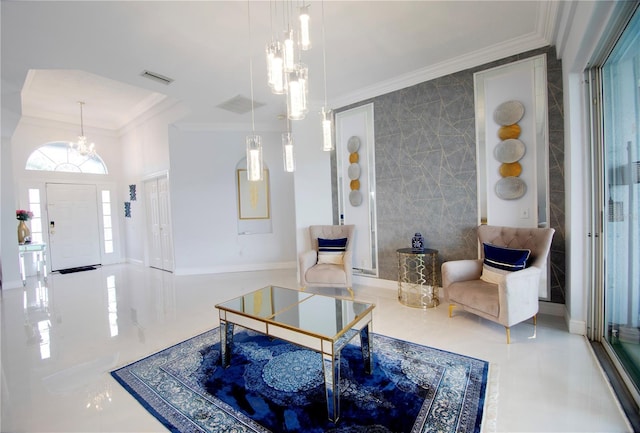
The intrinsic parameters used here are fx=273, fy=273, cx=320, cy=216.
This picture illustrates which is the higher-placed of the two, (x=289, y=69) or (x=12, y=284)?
(x=289, y=69)

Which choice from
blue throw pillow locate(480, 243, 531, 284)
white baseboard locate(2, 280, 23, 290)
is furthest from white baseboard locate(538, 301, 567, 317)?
white baseboard locate(2, 280, 23, 290)

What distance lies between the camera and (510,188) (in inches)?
117

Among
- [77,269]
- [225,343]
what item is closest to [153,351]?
[225,343]

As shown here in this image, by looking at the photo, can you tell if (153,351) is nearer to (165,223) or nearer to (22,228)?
(165,223)

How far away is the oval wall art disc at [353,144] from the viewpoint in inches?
160

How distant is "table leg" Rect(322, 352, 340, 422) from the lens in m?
1.53

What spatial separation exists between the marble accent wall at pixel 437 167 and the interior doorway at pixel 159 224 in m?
4.35

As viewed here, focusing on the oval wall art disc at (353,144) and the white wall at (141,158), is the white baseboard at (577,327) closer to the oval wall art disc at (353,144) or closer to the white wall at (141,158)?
the oval wall art disc at (353,144)

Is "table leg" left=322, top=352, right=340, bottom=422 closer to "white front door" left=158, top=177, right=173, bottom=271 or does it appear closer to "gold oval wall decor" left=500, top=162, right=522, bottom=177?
"gold oval wall decor" left=500, top=162, right=522, bottom=177

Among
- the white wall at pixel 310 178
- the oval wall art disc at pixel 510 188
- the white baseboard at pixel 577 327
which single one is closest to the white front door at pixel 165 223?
the white wall at pixel 310 178

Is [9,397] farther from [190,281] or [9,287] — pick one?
[9,287]

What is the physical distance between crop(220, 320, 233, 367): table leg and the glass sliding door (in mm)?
2664

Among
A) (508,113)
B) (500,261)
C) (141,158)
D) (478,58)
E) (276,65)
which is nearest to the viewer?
(276,65)

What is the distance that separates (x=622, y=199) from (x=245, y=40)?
138 inches
